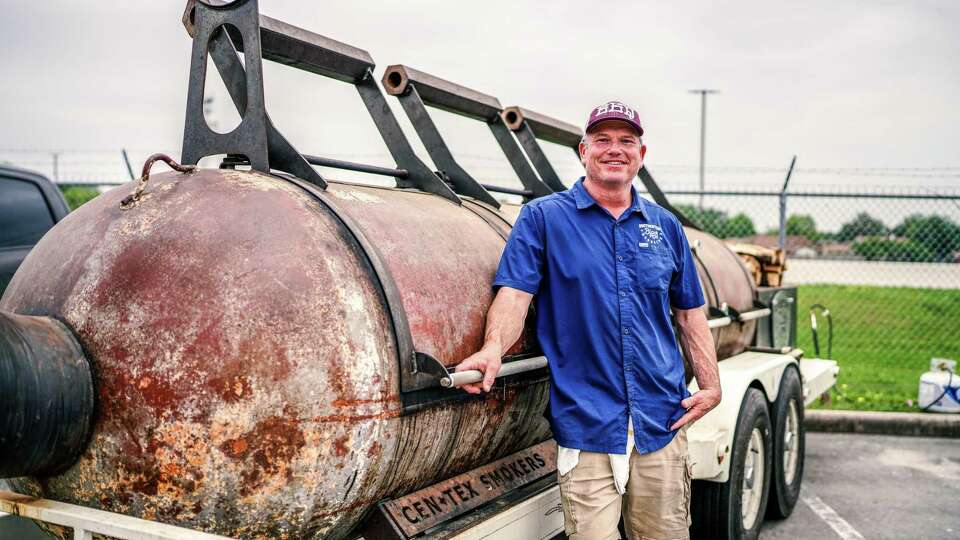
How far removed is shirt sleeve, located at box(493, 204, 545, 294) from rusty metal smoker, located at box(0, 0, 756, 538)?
10.3 inches

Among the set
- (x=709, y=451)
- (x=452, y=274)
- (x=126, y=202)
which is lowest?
(x=709, y=451)

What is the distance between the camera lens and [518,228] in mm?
3303

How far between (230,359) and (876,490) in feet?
19.0

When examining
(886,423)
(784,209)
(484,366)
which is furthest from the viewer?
(784,209)

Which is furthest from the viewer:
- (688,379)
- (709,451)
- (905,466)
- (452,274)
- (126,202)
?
(905,466)

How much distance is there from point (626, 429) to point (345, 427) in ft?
3.93

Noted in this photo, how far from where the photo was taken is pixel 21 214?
5367mm

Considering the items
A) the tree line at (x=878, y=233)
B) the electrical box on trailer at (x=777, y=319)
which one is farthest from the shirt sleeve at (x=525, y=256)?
the tree line at (x=878, y=233)

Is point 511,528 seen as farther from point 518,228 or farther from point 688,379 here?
point 688,379

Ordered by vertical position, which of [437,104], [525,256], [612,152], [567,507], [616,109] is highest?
[437,104]

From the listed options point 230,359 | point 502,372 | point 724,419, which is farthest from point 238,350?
point 724,419

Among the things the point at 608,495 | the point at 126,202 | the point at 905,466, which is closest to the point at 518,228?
the point at 608,495

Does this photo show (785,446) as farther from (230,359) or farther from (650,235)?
(230,359)

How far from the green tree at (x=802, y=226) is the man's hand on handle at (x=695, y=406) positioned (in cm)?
886
